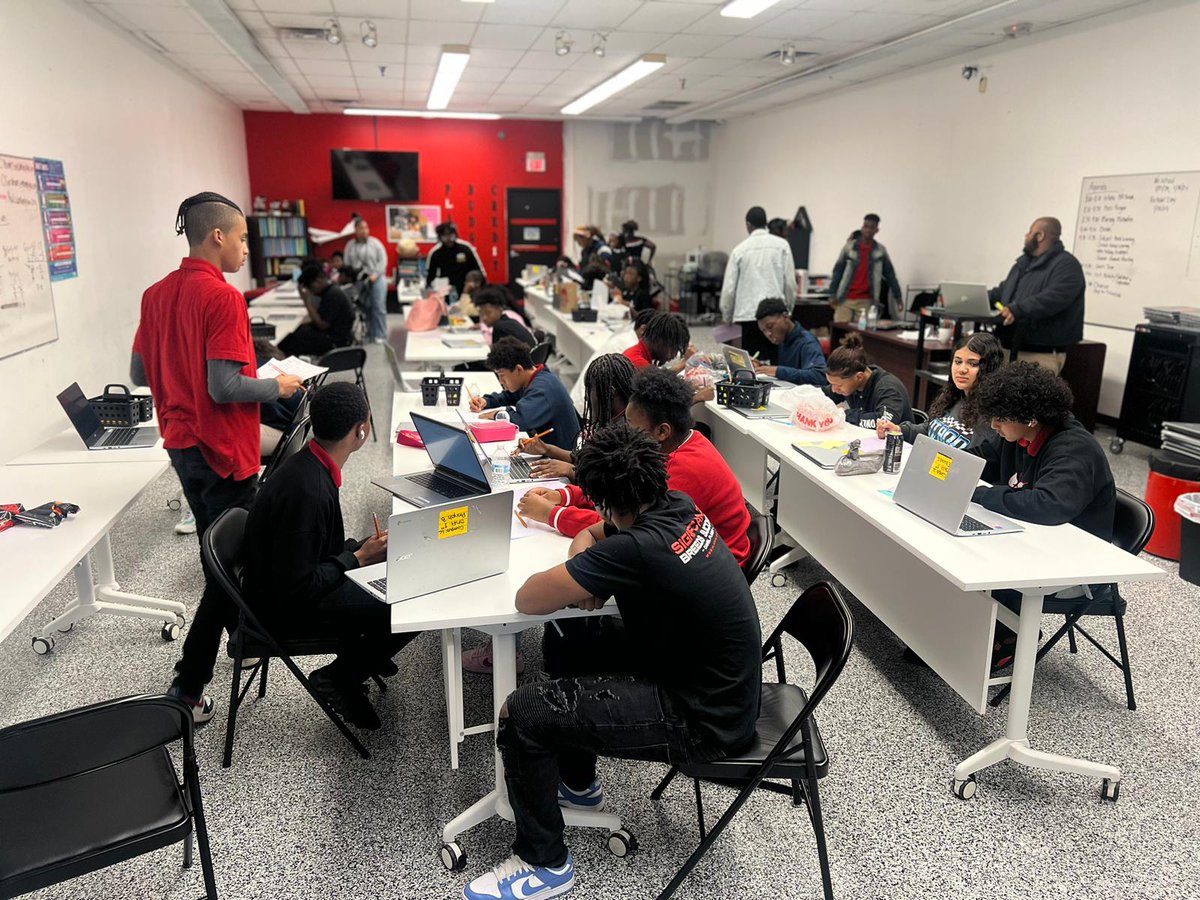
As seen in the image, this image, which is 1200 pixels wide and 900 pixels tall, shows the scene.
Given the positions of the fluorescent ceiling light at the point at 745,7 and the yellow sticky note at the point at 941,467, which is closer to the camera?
the yellow sticky note at the point at 941,467

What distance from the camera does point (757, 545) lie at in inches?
102

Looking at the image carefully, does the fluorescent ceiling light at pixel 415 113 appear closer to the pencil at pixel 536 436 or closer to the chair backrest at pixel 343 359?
the chair backrest at pixel 343 359

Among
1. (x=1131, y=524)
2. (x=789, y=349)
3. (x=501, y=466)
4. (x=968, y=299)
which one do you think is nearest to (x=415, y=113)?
(x=968, y=299)

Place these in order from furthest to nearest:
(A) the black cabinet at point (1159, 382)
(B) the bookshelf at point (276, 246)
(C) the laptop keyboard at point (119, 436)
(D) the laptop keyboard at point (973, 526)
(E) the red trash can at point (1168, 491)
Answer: (B) the bookshelf at point (276, 246) < (A) the black cabinet at point (1159, 382) < (E) the red trash can at point (1168, 491) < (C) the laptop keyboard at point (119, 436) < (D) the laptop keyboard at point (973, 526)

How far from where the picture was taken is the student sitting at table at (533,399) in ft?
12.1

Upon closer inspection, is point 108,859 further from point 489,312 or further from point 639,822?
point 489,312

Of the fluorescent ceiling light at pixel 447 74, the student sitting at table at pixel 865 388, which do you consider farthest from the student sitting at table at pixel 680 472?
the fluorescent ceiling light at pixel 447 74

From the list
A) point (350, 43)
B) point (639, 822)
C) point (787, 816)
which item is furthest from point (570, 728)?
point (350, 43)

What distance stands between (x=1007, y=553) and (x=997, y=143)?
629 cm

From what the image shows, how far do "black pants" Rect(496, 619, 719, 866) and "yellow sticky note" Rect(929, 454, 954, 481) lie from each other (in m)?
1.24

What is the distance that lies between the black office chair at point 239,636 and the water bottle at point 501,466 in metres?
0.81

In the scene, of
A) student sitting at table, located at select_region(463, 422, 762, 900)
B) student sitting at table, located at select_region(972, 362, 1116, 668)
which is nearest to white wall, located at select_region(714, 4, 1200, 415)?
student sitting at table, located at select_region(972, 362, 1116, 668)

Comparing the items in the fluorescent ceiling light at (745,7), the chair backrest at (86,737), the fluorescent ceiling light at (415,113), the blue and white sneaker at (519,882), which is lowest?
the blue and white sneaker at (519,882)

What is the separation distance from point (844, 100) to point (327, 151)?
26.0 ft
